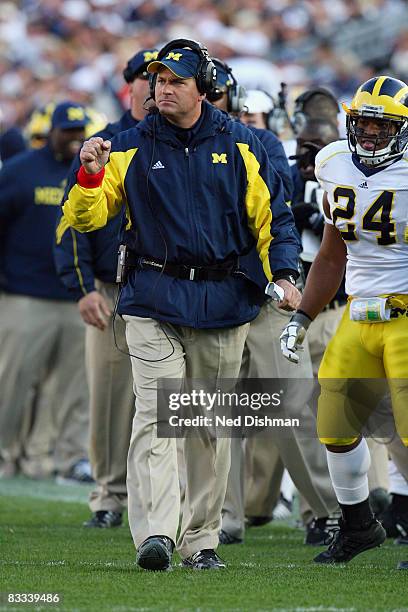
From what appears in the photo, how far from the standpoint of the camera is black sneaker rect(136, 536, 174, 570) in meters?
5.14

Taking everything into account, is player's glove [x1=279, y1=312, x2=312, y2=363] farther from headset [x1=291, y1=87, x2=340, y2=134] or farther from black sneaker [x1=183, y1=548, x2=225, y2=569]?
headset [x1=291, y1=87, x2=340, y2=134]

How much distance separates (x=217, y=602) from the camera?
4.52 meters

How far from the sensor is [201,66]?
5594 mm

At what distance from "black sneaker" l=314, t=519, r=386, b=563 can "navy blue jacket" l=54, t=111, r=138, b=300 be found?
207 centimetres

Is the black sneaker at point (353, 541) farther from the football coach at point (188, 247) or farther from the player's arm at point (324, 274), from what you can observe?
the player's arm at point (324, 274)

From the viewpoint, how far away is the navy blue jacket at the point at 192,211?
5.43m

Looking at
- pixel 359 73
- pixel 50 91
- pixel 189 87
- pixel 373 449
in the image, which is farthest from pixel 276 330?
pixel 50 91

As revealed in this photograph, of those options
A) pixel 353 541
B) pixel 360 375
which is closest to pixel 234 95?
pixel 360 375

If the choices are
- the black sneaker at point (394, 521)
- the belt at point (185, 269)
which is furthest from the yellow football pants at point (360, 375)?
the black sneaker at point (394, 521)

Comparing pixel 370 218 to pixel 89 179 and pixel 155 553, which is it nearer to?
pixel 89 179

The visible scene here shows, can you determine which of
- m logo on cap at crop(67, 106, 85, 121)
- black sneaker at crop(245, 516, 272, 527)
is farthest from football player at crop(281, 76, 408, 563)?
m logo on cap at crop(67, 106, 85, 121)

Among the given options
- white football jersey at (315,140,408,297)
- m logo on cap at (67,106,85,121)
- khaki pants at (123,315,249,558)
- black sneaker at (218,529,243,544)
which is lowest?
black sneaker at (218,529,243,544)

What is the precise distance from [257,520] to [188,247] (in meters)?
2.39

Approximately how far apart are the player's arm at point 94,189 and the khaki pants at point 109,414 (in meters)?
1.78
